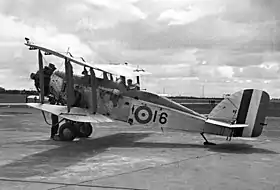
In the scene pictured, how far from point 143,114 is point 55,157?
4.17m

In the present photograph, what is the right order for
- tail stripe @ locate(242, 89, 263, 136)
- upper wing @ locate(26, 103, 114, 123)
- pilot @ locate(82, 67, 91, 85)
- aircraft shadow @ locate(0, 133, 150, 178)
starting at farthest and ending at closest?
pilot @ locate(82, 67, 91, 85) → upper wing @ locate(26, 103, 114, 123) → tail stripe @ locate(242, 89, 263, 136) → aircraft shadow @ locate(0, 133, 150, 178)

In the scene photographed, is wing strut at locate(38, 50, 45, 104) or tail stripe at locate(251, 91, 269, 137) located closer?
tail stripe at locate(251, 91, 269, 137)

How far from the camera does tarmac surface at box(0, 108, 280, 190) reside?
6.82 m

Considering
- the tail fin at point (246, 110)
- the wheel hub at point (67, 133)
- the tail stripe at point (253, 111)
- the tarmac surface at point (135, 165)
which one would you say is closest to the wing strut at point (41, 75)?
the wheel hub at point (67, 133)

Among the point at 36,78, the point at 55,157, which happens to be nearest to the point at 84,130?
the point at 36,78

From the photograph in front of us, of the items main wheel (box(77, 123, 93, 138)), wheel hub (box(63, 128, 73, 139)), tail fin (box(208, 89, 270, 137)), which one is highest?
tail fin (box(208, 89, 270, 137))

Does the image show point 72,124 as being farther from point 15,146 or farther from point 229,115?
point 229,115

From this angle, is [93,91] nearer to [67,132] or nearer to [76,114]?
[76,114]

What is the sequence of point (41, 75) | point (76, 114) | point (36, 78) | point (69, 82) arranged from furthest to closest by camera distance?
point (36, 78) → point (41, 75) → point (69, 82) → point (76, 114)

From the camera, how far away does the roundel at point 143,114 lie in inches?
507

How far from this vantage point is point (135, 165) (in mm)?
8719

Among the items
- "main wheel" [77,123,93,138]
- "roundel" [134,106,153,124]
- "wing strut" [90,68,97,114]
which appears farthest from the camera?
"main wheel" [77,123,93,138]

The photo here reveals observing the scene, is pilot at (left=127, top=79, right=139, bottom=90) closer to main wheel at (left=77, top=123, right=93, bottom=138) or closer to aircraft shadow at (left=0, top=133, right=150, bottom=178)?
aircraft shadow at (left=0, top=133, right=150, bottom=178)

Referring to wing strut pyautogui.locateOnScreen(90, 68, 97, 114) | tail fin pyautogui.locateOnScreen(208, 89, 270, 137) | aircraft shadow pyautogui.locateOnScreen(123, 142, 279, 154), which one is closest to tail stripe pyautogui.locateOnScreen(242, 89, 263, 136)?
tail fin pyautogui.locateOnScreen(208, 89, 270, 137)
